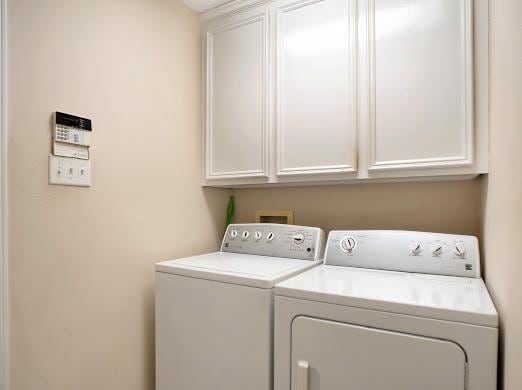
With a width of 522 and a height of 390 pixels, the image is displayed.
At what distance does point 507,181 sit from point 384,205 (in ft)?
2.83

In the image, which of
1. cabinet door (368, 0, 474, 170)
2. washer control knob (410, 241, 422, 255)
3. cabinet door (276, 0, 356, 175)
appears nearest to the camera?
cabinet door (368, 0, 474, 170)

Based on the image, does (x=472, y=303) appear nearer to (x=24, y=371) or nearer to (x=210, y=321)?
(x=210, y=321)

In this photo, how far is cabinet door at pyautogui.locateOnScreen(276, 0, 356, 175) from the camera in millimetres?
1470

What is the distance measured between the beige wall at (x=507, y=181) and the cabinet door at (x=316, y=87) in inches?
21.6

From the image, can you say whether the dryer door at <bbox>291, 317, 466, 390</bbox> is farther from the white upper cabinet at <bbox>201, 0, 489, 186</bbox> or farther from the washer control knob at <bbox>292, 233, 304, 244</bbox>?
the white upper cabinet at <bbox>201, 0, 489, 186</bbox>

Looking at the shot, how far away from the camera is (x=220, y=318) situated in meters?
1.23

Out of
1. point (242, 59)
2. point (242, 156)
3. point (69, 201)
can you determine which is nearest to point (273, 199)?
point (242, 156)

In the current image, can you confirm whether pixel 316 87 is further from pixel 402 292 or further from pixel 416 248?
pixel 402 292

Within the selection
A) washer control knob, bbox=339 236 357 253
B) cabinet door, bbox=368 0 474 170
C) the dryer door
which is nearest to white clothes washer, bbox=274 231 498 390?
the dryer door

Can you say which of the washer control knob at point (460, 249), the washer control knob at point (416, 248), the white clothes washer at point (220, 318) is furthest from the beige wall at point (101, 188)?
the washer control knob at point (460, 249)

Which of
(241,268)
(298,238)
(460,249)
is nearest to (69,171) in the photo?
(241,268)

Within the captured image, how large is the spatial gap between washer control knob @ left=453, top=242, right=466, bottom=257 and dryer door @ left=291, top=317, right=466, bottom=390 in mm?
561

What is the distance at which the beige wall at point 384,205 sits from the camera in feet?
4.99

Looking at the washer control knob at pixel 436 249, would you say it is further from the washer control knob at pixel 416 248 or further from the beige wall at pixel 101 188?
the beige wall at pixel 101 188
